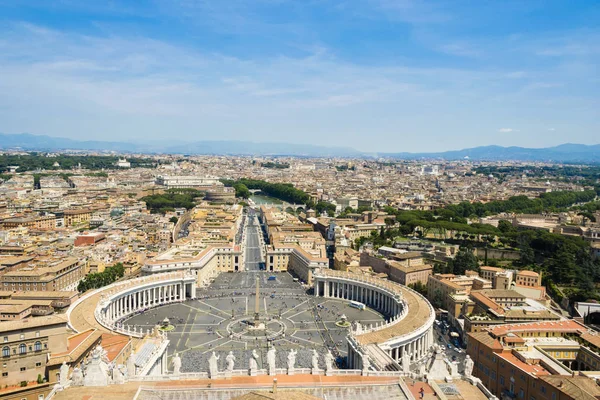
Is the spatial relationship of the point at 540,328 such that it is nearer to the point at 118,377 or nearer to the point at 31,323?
the point at 118,377

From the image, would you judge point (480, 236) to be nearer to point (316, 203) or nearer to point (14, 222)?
point (316, 203)

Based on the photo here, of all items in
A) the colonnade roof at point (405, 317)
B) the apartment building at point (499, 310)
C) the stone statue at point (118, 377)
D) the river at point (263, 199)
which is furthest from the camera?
the river at point (263, 199)

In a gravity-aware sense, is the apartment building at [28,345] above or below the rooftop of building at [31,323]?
below

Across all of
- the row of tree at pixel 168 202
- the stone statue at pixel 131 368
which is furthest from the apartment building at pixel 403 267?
the row of tree at pixel 168 202

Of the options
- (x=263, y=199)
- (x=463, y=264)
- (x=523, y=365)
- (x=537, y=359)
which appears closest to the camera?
(x=523, y=365)

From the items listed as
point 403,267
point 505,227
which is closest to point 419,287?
point 403,267

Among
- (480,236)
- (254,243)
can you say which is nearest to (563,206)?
(480,236)

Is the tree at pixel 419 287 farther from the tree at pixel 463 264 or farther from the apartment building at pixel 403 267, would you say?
the tree at pixel 463 264
